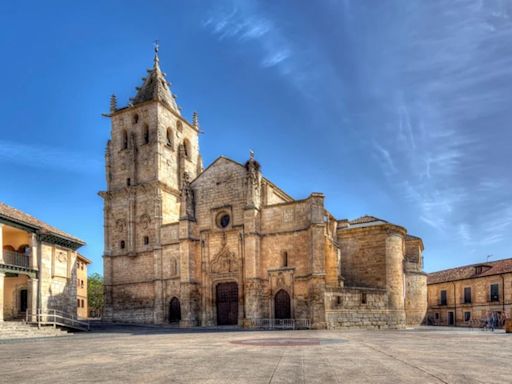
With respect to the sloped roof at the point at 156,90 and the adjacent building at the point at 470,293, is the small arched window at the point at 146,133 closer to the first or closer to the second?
the sloped roof at the point at 156,90

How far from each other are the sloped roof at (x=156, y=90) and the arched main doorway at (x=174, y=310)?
18.5 meters

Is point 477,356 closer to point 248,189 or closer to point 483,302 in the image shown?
point 248,189

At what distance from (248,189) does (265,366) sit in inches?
911

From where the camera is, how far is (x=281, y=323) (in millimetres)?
28719

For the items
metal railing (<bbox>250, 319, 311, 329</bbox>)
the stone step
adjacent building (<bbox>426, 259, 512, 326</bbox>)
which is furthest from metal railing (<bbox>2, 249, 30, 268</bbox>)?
adjacent building (<bbox>426, 259, 512, 326</bbox>)

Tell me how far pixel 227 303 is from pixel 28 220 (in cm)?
1507

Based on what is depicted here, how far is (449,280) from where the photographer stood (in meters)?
45.7

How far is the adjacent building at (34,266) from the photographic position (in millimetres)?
25109

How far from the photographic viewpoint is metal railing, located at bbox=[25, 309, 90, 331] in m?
24.0

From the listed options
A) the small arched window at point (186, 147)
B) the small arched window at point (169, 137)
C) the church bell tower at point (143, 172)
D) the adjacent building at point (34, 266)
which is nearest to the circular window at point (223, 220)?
the church bell tower at point (143, 172)

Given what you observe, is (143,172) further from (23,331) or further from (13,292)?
(23,331)

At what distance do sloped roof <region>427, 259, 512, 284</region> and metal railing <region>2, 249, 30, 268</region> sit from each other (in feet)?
130

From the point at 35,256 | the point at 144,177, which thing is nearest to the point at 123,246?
the point at 144,177

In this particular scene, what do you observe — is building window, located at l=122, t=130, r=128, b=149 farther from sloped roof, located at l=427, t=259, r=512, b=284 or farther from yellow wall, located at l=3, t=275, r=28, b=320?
sloped roof, located at l=427, t=259, r=512, b=284
